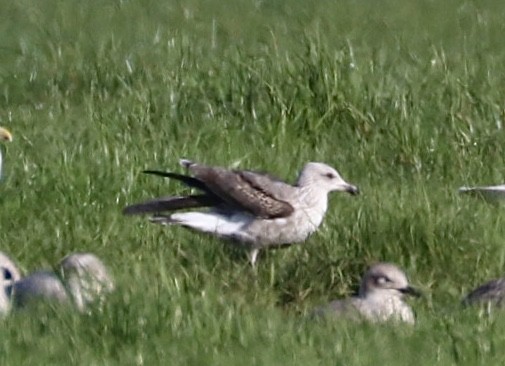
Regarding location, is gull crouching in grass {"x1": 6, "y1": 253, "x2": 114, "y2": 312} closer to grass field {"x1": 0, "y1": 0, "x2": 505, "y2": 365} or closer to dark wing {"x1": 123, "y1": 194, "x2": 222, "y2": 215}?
grass field {"x1": 0, "y1": 0, "x2": 505, "y2": 365}

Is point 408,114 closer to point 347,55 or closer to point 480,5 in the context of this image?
point 347,55

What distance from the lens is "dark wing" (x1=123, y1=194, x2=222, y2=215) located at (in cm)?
884

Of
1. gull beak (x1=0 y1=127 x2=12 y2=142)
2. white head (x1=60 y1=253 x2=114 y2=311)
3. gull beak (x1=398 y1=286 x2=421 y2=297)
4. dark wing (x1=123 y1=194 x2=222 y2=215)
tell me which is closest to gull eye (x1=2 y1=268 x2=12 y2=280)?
white head (x1=60 y1=253 x2=114 y2=311)

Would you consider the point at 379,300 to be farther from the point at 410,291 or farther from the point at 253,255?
the point at 253,255

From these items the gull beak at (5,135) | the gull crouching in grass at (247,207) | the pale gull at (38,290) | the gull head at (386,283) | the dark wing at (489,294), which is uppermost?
the pale gull at (38,290)

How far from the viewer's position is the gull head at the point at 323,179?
9016 mm

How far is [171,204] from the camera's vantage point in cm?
891

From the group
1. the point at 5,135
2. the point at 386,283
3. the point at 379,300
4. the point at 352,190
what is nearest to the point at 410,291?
the point at 386,283

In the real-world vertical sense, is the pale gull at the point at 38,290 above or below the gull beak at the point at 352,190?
above

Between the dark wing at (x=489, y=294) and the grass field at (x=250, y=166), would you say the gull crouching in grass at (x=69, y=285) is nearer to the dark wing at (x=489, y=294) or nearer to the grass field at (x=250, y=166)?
the grass field at (x=250, y=166)

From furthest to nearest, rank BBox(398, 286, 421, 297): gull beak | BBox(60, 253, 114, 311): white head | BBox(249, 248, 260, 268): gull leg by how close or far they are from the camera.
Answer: BBox(249, 248, 260, 268): gull leg
BBox(398, 286, 421, 297): gull beak
BBox(60, 253, 114, 311): white head

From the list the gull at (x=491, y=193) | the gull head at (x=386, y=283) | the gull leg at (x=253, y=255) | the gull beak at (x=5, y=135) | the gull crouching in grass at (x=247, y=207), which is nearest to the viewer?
the gull head at (x=386, y=283)

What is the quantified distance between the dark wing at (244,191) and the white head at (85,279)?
1.31m

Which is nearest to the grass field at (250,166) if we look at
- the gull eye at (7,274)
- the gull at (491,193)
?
the gull at (491,193)
